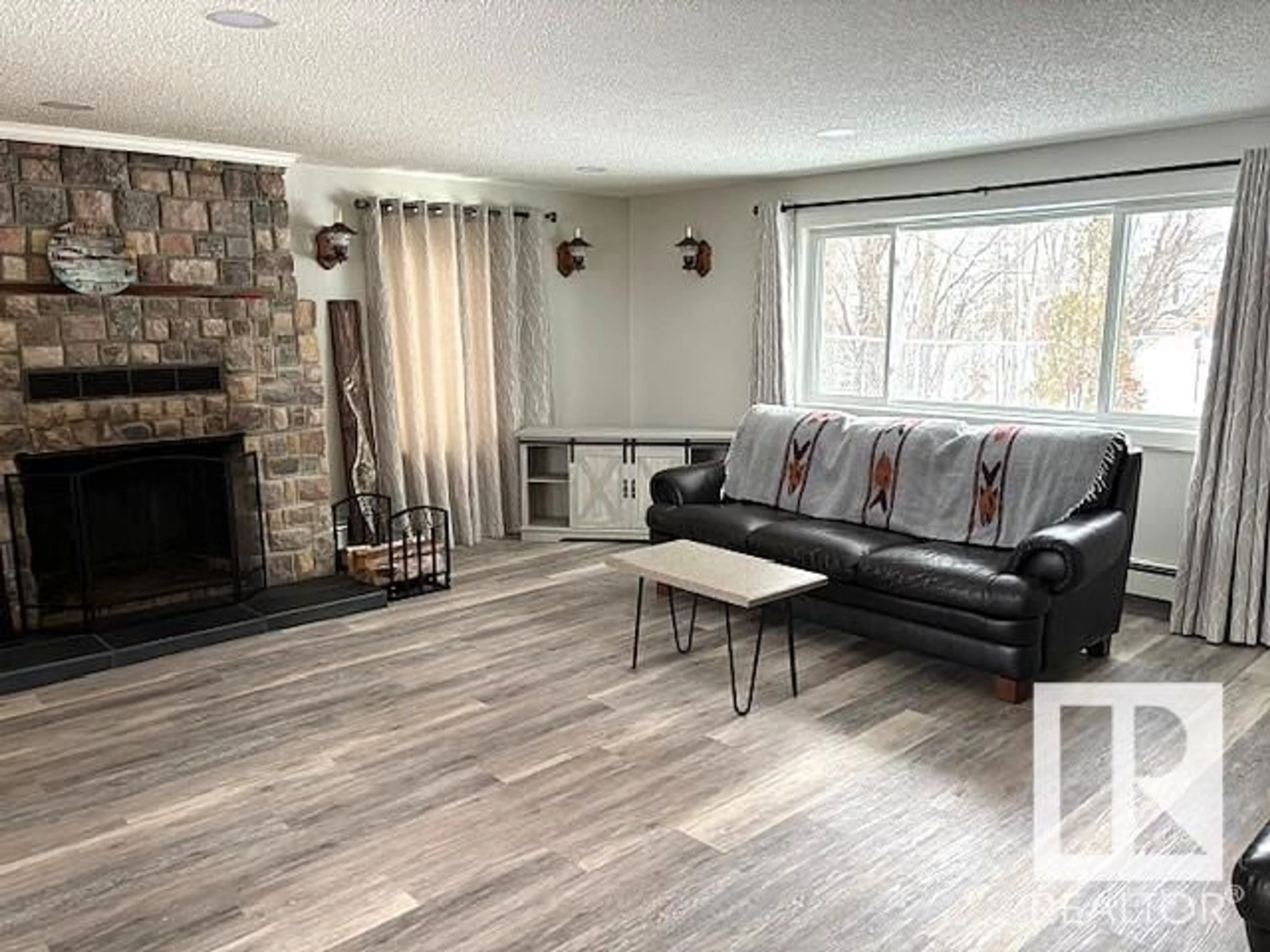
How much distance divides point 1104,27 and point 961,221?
8.34 feet

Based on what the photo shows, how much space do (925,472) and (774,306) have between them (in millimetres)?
1874

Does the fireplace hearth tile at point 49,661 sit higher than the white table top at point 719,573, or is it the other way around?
the white table top at point 719,573

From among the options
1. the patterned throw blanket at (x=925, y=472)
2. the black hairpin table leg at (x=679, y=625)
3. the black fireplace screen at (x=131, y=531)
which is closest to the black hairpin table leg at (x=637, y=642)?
the black hairpin table leg at (x=679, y=625)

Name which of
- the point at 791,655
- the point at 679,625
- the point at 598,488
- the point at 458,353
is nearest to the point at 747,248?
the point at 598,488

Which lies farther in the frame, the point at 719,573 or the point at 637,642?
the point at 637,642

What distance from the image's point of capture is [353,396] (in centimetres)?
536

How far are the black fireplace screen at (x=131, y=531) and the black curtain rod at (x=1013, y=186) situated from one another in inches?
141

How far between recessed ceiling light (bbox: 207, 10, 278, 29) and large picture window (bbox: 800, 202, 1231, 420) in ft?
12.6

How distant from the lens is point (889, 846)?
8.44ft

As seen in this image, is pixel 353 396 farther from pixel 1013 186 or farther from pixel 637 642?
pixel 1013 186

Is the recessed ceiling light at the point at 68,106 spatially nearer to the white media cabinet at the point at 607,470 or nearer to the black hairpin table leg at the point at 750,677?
the white media cabinet at the point at 607,470

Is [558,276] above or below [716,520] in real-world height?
above

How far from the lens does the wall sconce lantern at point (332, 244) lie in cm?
514

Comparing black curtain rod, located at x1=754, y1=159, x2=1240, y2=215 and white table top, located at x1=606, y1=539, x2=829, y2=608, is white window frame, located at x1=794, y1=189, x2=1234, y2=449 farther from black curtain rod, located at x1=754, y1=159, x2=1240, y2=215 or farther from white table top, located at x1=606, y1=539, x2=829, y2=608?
white table top, located at x1=606, y1=539, x2=829, y2=608
